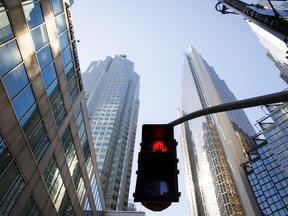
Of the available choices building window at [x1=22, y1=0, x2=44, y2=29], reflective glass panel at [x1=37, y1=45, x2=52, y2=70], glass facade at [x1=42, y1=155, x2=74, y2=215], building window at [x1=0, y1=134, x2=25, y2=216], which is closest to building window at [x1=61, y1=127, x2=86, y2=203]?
glass facade at [x1=42, y1=155, x2=74, y2=215]

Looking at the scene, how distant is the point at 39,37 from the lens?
16422 millimetres

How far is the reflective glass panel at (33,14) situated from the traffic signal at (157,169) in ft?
48.7

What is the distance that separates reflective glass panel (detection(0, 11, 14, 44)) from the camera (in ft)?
40.5

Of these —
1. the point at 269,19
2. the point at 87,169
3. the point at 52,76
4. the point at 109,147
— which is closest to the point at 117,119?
the point at 109,147

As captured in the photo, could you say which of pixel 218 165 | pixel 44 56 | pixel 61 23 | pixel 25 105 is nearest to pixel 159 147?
pixel 25 105

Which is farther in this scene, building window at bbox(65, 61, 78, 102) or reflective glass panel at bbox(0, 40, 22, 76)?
building window at bbox(65, 61, 78, 102)

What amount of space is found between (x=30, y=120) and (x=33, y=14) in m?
7.45

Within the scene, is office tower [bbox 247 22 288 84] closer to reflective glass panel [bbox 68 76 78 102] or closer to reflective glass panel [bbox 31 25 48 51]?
reflective glass panel [bbox 68 76 78 102]

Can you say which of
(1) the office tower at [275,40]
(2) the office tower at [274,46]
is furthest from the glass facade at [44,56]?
(2) the office tower at [274,46]

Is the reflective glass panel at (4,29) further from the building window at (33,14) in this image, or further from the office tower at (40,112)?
the building window at (33,14)

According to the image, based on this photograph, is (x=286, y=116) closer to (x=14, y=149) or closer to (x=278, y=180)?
(x=278, y=180)

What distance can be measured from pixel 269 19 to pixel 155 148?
6931 millimetres

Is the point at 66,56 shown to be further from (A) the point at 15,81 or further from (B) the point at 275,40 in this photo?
(B) the point at 275,40

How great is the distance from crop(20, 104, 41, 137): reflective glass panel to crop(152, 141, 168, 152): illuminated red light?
1329cm
